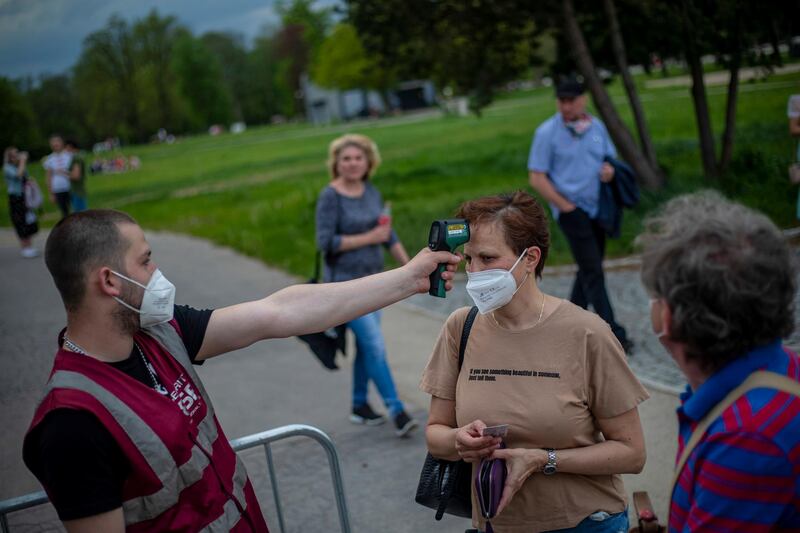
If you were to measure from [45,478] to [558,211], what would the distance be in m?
5.04

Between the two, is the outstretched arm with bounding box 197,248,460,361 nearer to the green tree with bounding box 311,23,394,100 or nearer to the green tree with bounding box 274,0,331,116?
the green tree with bounding box 311,23,394,100

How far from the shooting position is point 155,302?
7.91 feet

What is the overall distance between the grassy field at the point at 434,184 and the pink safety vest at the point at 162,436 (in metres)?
8.03

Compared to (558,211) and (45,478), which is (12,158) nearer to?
(558,211)

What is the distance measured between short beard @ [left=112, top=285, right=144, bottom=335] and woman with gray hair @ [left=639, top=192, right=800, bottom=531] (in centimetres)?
148

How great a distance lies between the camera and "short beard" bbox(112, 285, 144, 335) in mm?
2334

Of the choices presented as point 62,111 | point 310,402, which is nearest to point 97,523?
point 310,402

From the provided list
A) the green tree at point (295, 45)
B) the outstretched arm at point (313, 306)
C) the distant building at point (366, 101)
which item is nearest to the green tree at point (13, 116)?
the outstretched arm at point (313, 306)

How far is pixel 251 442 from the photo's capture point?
3.09 meters

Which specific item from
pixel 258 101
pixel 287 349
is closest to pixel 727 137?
pixel 287 349

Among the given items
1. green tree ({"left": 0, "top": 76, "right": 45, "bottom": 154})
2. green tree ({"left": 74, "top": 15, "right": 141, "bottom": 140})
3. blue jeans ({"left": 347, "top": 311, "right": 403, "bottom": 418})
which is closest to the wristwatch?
blue jeans ({"left": 347, "top": 311, "right": 403, "bottom": 418})

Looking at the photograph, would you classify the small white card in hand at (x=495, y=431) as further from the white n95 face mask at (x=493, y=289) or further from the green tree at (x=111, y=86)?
the green tree at (x=111, y=86)

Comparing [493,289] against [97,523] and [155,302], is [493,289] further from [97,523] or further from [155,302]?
[97,523]

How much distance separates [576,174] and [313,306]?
13.1ft
